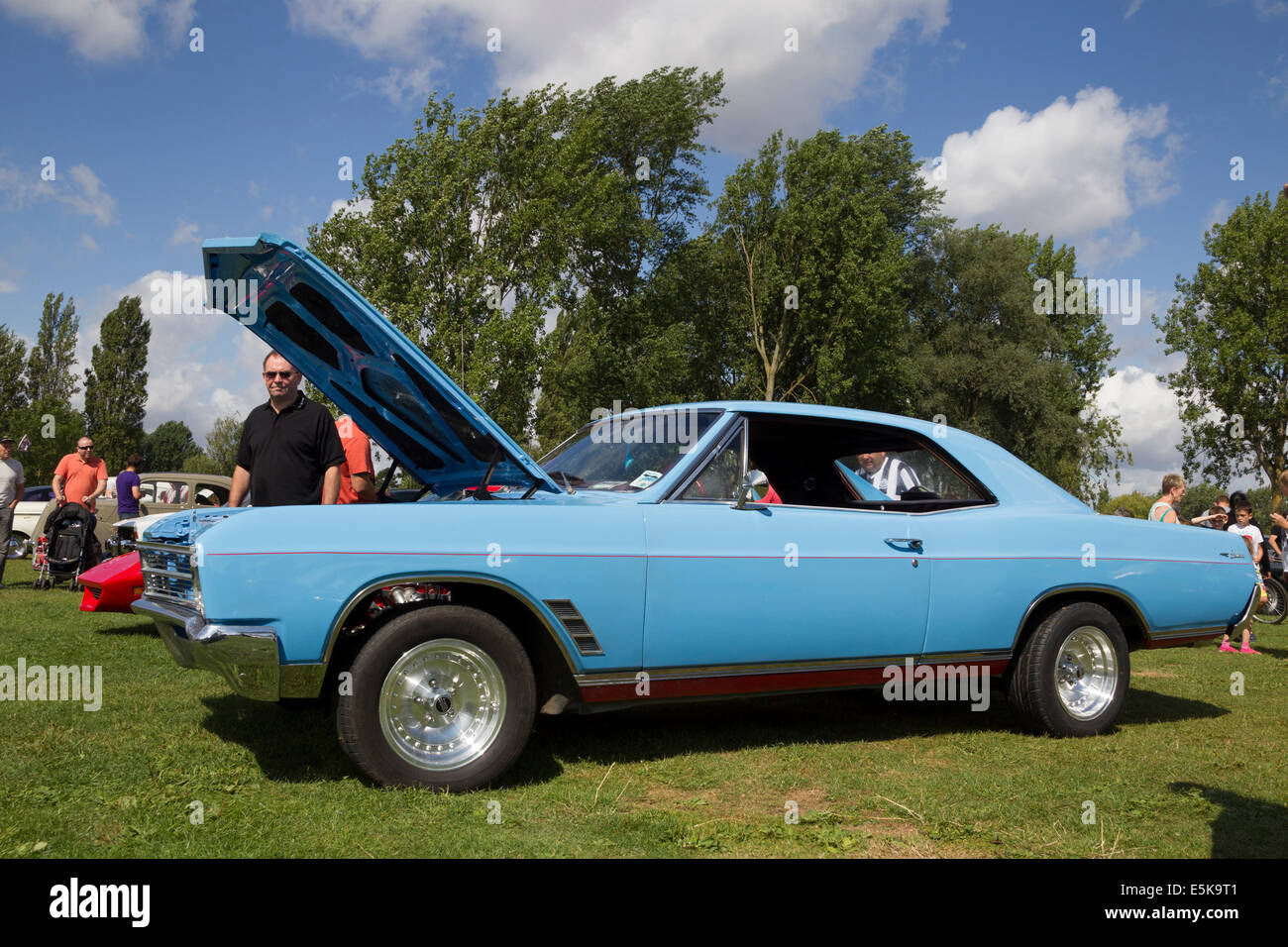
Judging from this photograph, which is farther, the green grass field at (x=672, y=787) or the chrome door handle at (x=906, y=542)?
the chrome door handle at (x=906, y=542)

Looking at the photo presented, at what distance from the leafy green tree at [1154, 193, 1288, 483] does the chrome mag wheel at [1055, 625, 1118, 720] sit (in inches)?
1095

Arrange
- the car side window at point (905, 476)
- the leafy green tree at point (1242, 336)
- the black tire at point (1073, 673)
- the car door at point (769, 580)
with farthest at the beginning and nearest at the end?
the leafy green tree at point (1242, 336) → the car side window at point (905, 476) → the black tire at point (1073, 673) → the car door at point (769, 580)

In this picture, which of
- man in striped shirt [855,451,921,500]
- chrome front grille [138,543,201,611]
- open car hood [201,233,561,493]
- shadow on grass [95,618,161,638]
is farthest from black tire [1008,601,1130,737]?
shadow on grass [95,618,161,638]

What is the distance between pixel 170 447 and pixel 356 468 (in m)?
104

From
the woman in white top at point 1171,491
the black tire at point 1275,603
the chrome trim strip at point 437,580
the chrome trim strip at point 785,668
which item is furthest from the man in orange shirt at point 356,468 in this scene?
the black tire at point 1275,603

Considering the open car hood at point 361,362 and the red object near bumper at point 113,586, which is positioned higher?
the open car hood at point 361,362

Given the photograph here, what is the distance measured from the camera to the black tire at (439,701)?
143 inches

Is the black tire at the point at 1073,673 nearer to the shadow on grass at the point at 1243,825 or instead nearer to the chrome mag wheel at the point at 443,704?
the shadow on grass at the point at 1243,825

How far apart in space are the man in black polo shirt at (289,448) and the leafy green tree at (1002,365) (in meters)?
32.8

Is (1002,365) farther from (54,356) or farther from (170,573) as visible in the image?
(54,356)

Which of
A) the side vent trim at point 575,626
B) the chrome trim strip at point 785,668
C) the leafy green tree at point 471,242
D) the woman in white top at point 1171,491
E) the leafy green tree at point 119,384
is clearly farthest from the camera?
the leafy green tree at point 119,384

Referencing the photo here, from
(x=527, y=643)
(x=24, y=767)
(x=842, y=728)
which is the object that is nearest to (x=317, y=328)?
(x=527, y=643)

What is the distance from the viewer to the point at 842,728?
544 cm

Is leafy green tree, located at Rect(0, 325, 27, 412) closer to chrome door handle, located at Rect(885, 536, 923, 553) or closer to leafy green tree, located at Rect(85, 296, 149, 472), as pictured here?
leafy green tree, located at Rect(85, 296, 149, 472)
